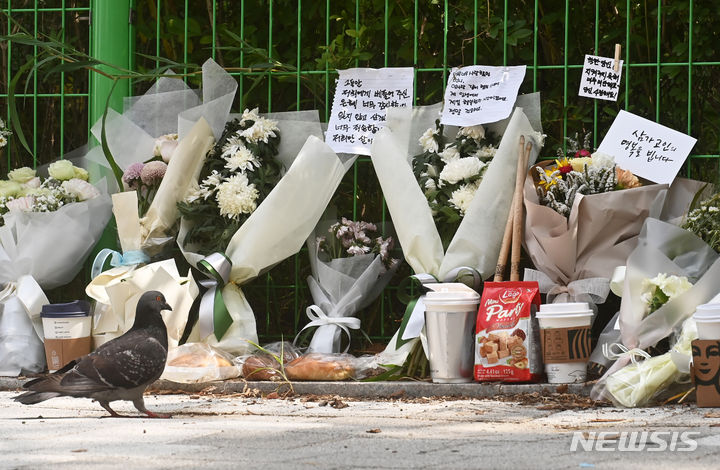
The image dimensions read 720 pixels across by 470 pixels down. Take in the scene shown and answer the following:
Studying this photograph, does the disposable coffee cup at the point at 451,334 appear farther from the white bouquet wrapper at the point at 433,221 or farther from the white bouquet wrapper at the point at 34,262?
the white bouquet wrapper at the point at 34,262

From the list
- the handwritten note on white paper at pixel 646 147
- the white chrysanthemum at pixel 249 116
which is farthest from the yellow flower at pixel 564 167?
the white chrysanthemum at pixel 249 116

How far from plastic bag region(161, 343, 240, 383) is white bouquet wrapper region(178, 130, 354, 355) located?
0.43ft

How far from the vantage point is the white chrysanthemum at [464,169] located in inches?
190

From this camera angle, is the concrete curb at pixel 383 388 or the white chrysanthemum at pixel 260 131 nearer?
the concrete curb at pixel 383 388

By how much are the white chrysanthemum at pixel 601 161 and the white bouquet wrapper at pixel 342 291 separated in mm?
983

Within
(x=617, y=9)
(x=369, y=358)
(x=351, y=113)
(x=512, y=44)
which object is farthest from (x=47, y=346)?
(x=617, y=9)

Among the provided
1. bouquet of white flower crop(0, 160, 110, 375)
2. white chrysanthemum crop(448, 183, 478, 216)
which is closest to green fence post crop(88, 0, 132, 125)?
bouquet of white flower crop(0, 160, 110, 375)

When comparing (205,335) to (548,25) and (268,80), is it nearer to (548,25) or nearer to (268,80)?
(268,80)

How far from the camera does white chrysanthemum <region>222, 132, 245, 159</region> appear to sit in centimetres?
519

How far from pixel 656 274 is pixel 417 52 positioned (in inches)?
71.9

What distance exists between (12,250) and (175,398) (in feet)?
4.10

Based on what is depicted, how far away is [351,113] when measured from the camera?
529 cm

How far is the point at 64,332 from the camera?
4840 millimetres

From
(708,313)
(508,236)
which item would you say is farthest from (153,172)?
(708,313)
